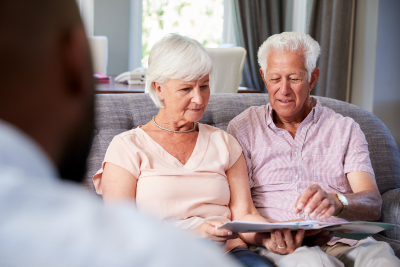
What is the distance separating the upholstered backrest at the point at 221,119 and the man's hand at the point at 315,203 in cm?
69

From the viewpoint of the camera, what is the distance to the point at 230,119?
1.99m

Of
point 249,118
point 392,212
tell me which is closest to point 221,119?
point 249,118

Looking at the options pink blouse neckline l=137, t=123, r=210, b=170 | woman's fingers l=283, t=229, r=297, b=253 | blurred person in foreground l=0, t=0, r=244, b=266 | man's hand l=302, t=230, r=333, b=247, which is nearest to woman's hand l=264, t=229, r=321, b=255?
woman's fingers l=283, t=229, r=297, b=253

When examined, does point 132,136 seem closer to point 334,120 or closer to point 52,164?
point 334,120

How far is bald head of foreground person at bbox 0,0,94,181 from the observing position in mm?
278

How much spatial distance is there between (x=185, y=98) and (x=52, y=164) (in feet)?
4.11

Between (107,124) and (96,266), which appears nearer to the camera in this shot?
(96,266)

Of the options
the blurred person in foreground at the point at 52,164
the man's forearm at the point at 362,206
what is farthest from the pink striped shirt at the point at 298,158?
the blurred person in foreground at the point at 52,164

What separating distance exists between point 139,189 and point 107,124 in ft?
1.60

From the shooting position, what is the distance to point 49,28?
0.95 feet

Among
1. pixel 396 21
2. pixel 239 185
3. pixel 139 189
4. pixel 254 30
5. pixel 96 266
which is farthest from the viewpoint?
pixel 254 30

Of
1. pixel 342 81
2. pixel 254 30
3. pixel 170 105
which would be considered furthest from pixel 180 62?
pixel 254 30

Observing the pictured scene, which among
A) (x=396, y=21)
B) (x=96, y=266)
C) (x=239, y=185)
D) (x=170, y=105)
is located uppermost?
(x=396, y=21)

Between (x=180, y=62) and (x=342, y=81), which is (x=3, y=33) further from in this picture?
(x=342, y=81)
